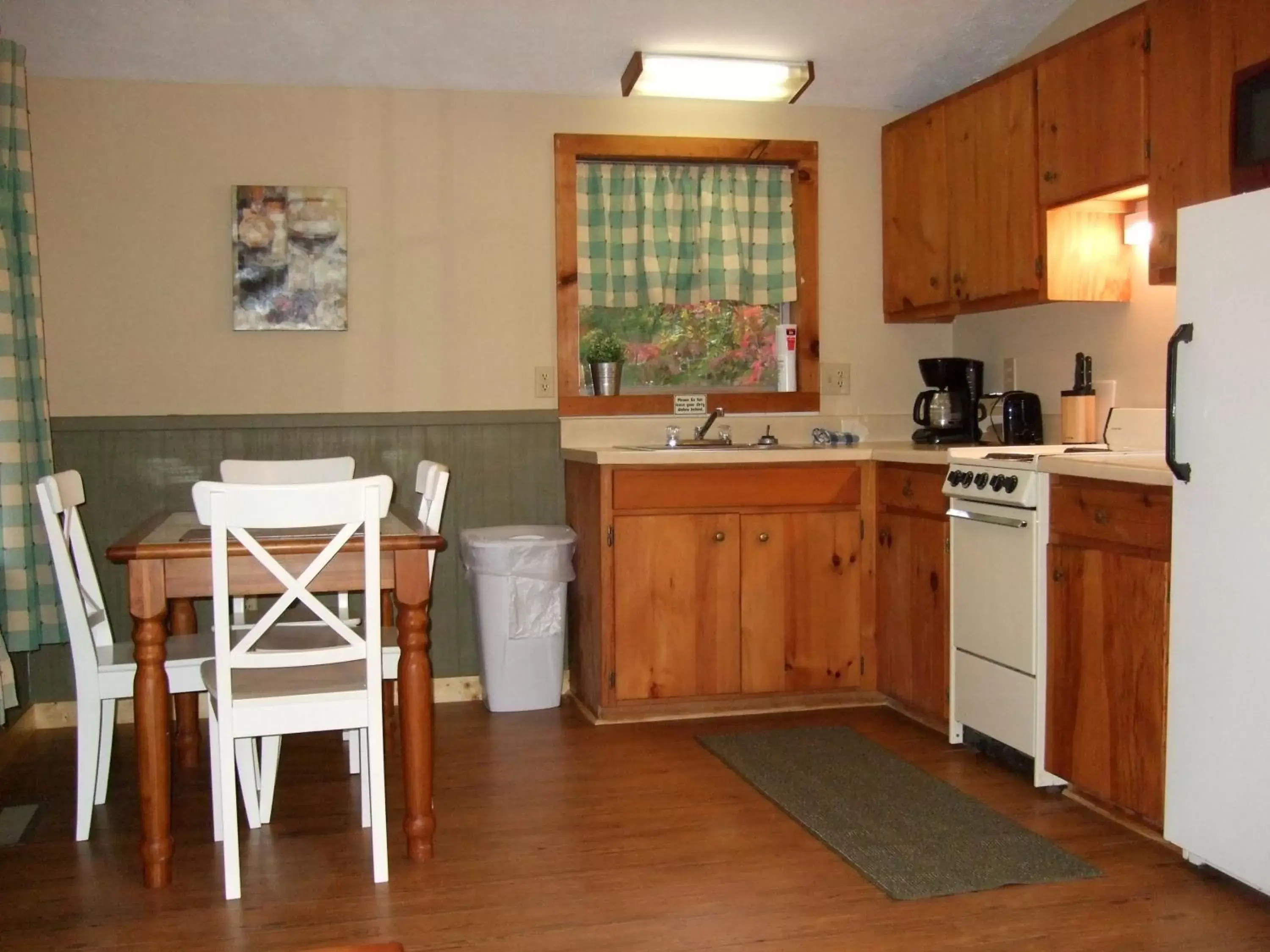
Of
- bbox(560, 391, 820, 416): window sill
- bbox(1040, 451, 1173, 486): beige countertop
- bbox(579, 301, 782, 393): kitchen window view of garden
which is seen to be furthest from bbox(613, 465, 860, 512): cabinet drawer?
bbox(1040, 451, 1173, 486): beige countertop

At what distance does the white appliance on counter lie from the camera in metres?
3.15

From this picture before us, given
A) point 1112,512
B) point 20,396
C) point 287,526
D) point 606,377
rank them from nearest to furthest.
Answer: point 287,526 < point 1112,512 < point 20,396 < point 606,377

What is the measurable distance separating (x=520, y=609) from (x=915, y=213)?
2039mm

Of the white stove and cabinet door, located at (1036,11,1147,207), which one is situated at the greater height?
cabinet door, located at (1036,11,1147,207)

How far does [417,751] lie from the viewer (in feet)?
9.04

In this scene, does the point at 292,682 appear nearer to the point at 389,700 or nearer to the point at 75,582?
the point at 75,582

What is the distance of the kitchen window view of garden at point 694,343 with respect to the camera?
459 cm

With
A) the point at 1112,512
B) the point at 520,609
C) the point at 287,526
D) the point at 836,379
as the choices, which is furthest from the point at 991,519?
the point at 287,526

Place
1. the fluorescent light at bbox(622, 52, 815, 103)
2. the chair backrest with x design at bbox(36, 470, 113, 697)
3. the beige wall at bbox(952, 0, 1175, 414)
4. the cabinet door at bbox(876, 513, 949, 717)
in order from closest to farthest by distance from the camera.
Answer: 1. the chair backrest with x design at bbox(36, 470, 113, 697)
2. the beige wall at bbox(952, 0, 1175, 414)
3. the cabinet door at bbox(876, 513, 949, 717)
4. the fluorescent light at bbox(622, 52, 815, 103)

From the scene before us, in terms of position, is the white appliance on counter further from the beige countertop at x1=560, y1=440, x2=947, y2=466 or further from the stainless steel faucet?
the stainless steel faucet

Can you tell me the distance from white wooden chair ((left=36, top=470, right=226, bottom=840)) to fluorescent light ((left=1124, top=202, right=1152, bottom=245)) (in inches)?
115

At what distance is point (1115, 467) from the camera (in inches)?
111

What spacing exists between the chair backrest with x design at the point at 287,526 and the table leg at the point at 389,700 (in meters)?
1.11

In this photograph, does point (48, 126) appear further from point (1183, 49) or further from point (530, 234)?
point (1183, 49)
